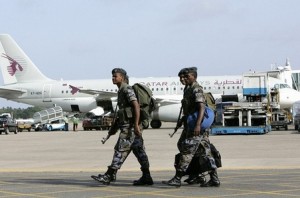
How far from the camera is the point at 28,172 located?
1401 centimetres

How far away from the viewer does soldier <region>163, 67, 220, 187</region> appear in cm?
1014

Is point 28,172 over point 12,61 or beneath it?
beneath

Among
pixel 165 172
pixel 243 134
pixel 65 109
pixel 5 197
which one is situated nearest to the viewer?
pixel 5 197

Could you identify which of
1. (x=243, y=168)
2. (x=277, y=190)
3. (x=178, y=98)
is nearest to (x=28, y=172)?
(x=243, y=168)

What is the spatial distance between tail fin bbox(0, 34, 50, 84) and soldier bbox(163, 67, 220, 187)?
46277 mm

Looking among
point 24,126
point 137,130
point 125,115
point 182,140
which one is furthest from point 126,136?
point 24,126

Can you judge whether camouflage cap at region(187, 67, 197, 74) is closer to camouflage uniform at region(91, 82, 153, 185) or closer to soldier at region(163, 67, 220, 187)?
soldier at region(163, 67, 220, 187)

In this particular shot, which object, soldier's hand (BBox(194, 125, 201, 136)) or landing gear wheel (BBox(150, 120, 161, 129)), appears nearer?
soldier's hand (BBox(194, 125, 201, 136))

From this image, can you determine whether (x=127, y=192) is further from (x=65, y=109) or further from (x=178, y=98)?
(x=65, y=109)

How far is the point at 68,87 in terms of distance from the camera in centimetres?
5362

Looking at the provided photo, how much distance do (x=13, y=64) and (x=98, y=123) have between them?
10.9 metres

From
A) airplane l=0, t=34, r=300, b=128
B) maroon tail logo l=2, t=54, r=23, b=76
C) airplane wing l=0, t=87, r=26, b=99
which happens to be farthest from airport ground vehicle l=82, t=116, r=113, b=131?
maroon tail logo l=2, t=54, r=23, b=76

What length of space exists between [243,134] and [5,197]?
959 inches

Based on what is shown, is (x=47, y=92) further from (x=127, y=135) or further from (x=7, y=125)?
(x=127, y=135)
